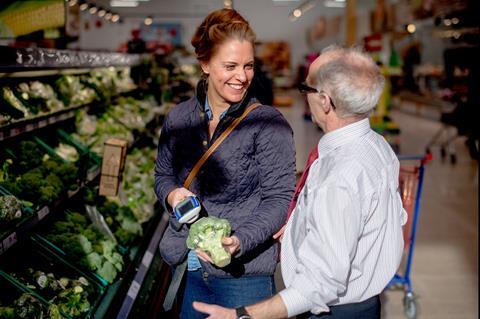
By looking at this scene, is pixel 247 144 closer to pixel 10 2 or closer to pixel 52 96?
pixel 52 96

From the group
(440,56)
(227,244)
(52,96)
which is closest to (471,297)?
(227,244)

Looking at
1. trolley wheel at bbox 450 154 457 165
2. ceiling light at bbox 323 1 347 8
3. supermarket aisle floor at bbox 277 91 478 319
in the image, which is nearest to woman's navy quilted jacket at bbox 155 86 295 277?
supermarket aisle floor at bbox 277 91 478 319

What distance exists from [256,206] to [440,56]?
57.8ft

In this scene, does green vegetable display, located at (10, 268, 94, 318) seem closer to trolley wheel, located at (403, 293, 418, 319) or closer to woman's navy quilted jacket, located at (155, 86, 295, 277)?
woman's navy quilted jacket, located at (155, 86, 295, 277)

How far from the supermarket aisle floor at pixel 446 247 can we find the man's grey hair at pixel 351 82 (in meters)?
2.54

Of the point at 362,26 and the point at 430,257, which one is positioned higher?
the point at 362,26

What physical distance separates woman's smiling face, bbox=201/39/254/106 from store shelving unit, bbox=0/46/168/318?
43.0 inches

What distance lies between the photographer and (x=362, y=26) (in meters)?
18.2

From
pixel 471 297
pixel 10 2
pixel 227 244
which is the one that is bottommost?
pixel 471 297

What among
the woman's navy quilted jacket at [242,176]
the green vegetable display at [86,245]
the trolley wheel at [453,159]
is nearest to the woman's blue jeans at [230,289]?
the woman's navy quilted jacket at [242,176]

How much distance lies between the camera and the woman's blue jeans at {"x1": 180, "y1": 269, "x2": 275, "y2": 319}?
1.83 metres

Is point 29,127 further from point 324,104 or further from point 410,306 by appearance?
point 410,306

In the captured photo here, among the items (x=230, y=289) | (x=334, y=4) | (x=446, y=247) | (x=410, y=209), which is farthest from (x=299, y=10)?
(x=334, y=4)

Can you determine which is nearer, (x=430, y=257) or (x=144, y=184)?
(x=144, y=184)
